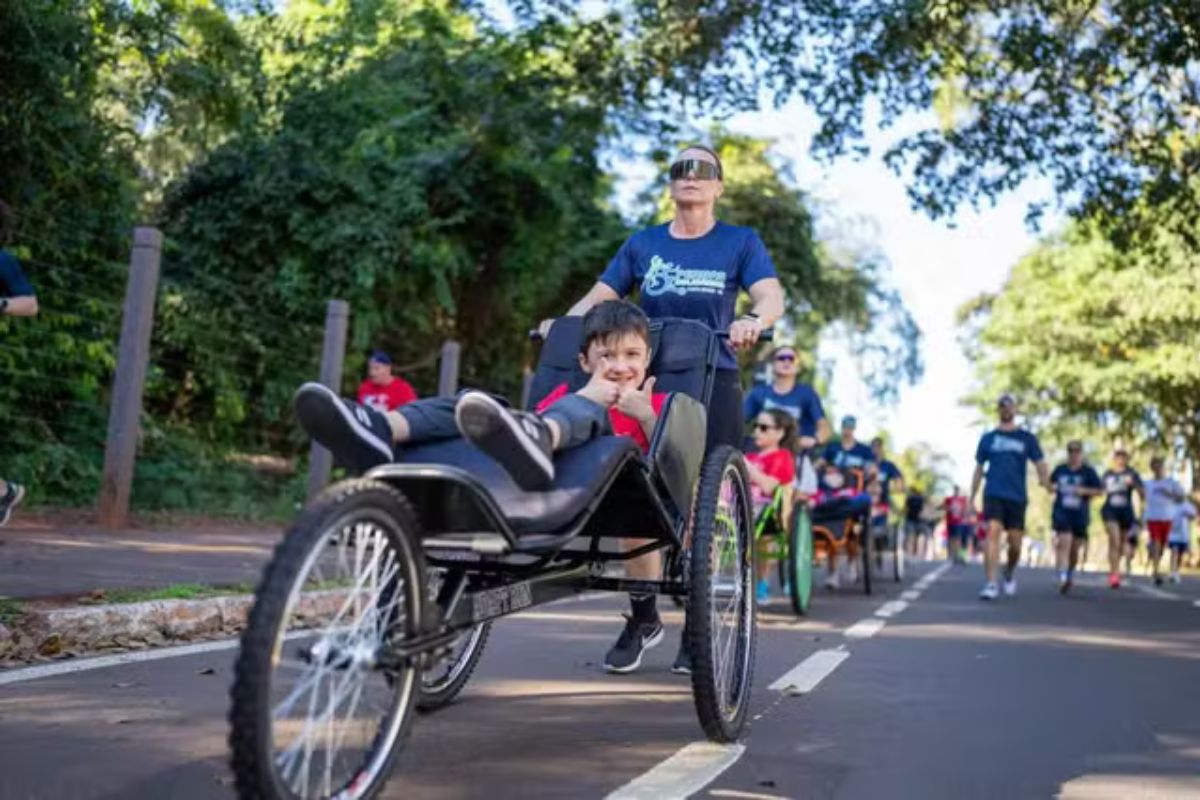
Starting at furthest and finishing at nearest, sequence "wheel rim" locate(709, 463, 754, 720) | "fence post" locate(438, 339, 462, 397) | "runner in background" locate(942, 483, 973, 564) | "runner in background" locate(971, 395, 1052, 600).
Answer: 1. "runner in background" locate(942, 483, 973, 564)
2. "fence post" locate(438, 339, 462, 397)
3. "runner in background" locate(971, 395, 1052, 600)
4. "wheel rim" locate(709, 463, 754, 720)

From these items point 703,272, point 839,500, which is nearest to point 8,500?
point 703,272

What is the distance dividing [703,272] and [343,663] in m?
3.15

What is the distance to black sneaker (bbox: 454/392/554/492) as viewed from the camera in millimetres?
3781

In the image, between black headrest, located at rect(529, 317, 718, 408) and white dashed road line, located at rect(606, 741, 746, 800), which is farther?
black headrest, located at rect(529, 317, 718, 408)

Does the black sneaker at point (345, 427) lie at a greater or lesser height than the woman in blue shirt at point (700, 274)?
lesser

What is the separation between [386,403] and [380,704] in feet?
34.1

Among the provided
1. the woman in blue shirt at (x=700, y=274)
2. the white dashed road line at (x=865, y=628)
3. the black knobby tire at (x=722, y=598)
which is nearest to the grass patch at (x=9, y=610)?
the woman in blue shirt at (x=700, y=274)

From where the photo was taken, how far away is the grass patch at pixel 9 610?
604cm

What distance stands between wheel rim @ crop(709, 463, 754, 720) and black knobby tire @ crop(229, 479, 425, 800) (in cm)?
154

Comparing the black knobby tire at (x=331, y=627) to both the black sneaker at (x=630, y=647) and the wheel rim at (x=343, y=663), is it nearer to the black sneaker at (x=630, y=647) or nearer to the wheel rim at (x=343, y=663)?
the wheel rim at (x=343, y=663)

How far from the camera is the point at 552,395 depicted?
5406 millimetres

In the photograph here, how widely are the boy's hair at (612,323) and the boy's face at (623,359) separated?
1cm

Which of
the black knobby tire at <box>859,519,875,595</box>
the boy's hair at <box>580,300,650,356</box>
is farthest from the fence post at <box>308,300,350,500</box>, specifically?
the boy's hair at <box>580,300,650,356</box>

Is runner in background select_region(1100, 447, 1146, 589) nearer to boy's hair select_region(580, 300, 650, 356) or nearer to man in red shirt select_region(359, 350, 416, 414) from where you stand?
man in red shirt select_region(359, 350, 416, 414)
